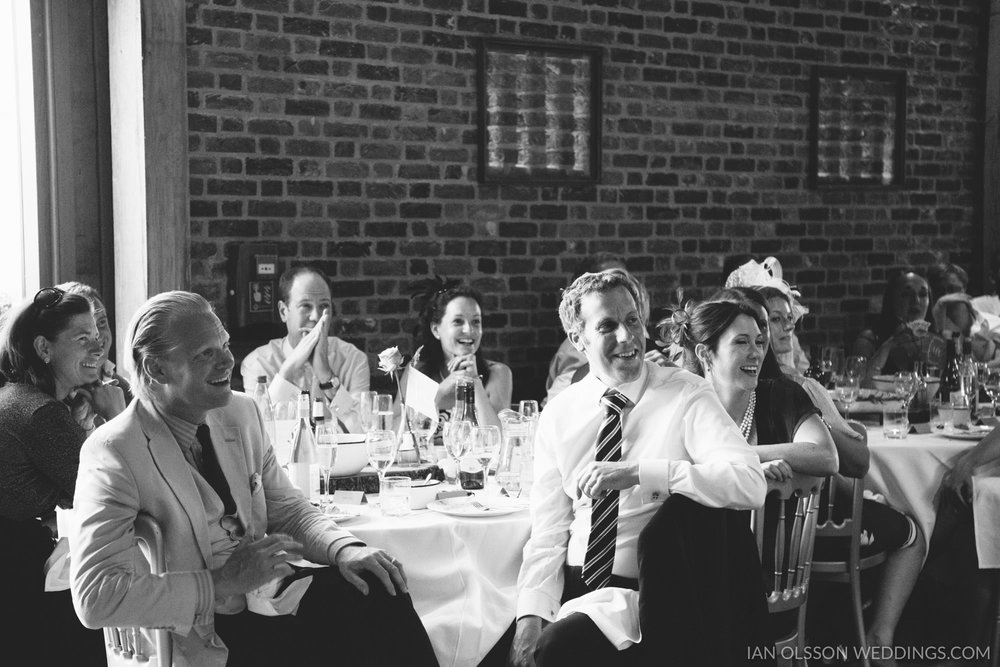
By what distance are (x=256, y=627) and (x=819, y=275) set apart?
4.72m

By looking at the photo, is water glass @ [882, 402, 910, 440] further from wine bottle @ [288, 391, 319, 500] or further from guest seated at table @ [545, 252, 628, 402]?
wine bottle @ [288, 391, 319, 500]

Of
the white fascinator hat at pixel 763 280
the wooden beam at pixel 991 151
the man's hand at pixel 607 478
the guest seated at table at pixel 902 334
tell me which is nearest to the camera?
the man's hand at pixel 607 478

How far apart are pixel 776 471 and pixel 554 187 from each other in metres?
2.82

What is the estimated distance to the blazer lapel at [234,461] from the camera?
244 cm

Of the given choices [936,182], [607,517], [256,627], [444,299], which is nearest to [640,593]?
[607,517]

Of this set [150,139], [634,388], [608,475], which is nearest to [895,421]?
[634,388]

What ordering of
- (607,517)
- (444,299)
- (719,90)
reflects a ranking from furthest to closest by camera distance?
1. (719,90)
2. (444,299)
3. (607,517)

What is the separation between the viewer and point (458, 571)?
2.80 meters

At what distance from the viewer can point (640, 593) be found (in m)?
2.32

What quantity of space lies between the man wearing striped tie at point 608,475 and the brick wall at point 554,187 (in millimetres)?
2299

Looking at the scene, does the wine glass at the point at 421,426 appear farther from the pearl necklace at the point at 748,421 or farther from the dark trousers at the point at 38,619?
the dark trousers at the point at 38,619

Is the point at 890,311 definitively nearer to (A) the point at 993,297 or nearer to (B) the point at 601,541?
(A) the point at 993,297

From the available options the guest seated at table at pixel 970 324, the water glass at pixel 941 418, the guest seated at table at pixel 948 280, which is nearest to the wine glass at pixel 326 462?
the water glass at pixel 941 418

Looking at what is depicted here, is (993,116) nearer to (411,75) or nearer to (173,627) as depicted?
(411,75)
